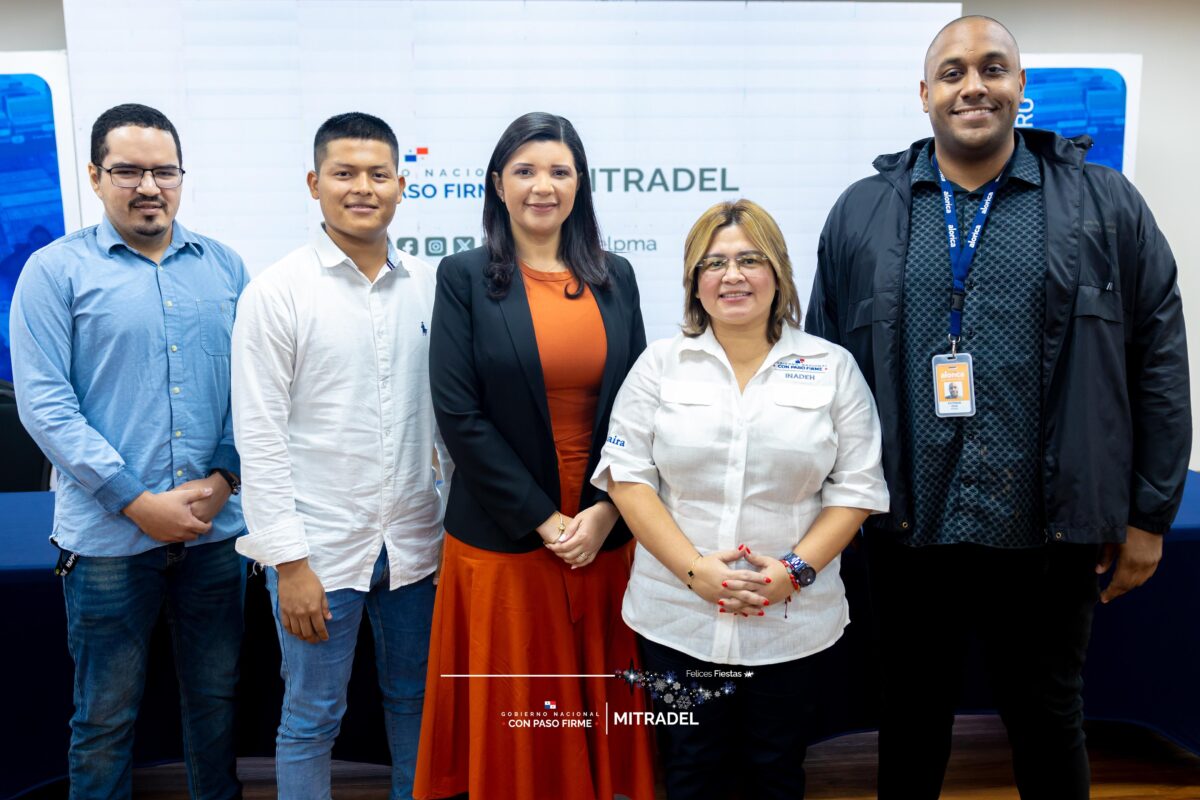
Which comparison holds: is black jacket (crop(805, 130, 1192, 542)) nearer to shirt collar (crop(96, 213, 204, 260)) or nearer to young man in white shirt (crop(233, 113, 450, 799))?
young man in white shirt (crop(233, 113, 450, 799))

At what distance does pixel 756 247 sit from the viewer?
1.51 metres

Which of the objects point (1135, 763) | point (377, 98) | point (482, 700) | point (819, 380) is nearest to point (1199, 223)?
point (1135, 763)

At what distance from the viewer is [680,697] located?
60.4 inches

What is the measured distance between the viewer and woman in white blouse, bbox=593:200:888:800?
1484 millimetres

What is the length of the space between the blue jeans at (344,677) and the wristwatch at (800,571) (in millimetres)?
802

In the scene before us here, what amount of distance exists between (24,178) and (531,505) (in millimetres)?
3494

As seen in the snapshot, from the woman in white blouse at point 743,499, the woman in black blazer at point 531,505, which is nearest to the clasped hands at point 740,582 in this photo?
the woman in white blouse at point 743,499

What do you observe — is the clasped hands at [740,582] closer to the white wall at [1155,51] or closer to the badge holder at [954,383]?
the badge holder at [954,383]

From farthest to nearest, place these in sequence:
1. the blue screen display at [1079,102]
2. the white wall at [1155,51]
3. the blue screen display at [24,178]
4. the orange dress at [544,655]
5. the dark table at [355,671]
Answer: the white wall at [1155,51], the blue screen display at [1079,102], the blue screen display at [24,178], the dark table at [355,671], the orange dress at [544,655]

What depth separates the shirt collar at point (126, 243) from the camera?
1.72 m

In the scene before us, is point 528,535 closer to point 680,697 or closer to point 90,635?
point 680,697

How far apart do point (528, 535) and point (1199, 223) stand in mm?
4329

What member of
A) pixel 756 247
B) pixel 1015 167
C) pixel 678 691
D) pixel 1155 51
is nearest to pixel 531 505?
pixel 678 691

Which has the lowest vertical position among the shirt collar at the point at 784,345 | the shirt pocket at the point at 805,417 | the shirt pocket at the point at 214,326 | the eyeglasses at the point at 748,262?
the shirt pocket at the point at 805,417
